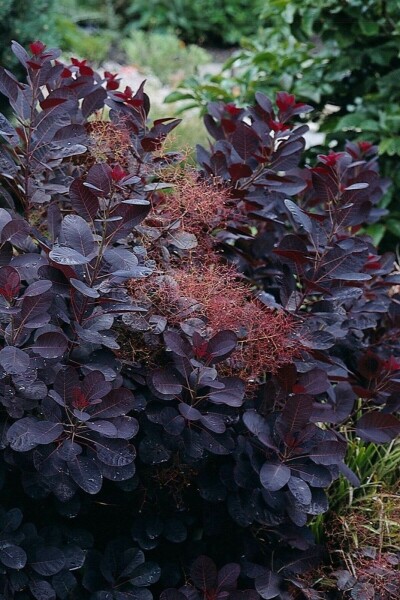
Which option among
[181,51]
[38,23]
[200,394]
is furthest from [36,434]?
[181,51]

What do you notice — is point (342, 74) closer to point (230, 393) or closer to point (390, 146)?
point (390, 146)

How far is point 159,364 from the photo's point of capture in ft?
6.24

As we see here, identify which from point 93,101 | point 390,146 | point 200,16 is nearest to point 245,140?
point 93,101

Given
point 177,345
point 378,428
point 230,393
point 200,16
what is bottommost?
point 200,16

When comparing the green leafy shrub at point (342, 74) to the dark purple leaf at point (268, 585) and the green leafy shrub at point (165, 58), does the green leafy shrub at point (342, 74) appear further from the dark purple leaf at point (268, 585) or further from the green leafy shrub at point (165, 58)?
the green leafy shrub at point (165, 58)

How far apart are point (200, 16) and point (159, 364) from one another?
1139 centimetres

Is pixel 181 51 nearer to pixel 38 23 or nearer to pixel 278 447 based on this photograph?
pixel 38 23

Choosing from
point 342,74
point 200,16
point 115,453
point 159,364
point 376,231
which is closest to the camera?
point 115,453

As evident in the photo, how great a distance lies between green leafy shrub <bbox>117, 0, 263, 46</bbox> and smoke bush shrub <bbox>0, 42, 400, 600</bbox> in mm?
10541

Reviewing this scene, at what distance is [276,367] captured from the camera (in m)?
1.95

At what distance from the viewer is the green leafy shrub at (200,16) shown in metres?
12.2

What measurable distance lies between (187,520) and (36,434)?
58 cm

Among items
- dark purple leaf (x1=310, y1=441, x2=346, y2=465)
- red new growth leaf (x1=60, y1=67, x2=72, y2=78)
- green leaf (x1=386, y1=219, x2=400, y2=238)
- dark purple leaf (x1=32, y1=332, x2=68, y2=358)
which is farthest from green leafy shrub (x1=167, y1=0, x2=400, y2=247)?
dark purple leaf (x1=32, y1=332, x2=68, y2=358)

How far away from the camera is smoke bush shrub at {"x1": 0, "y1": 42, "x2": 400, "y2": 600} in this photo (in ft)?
5.52
